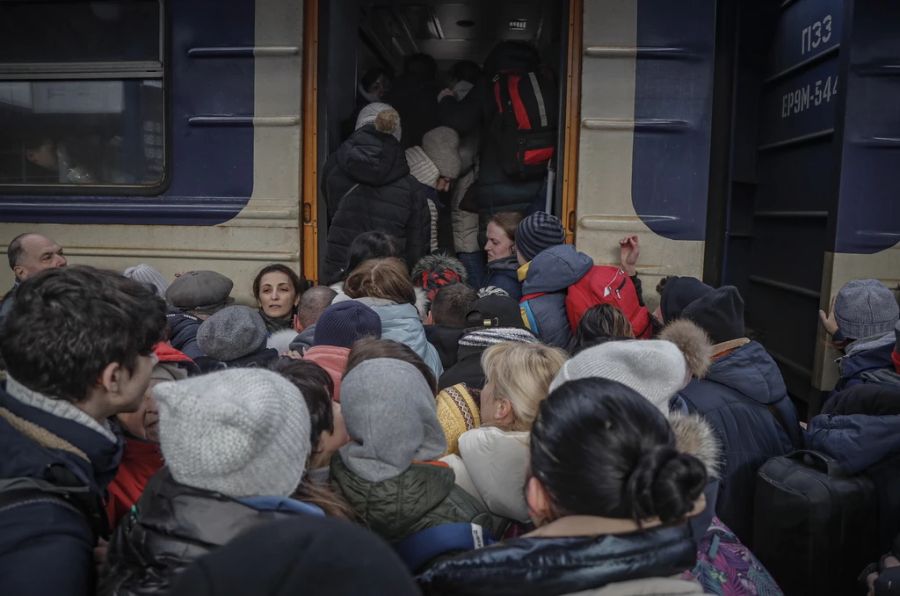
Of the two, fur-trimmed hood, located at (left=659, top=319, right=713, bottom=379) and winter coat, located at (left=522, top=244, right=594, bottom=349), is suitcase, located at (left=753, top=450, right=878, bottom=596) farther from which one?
winter coat, located at (left=522, top=244, right=594, bottom=349)

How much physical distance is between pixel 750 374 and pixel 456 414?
0.89 meters

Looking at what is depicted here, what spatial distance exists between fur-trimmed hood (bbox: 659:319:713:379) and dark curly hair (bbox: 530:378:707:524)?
91 cm

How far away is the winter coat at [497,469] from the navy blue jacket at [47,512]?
2.23 feet

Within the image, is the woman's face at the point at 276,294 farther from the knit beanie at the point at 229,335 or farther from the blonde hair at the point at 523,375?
the blonde hair at the point at 523,375

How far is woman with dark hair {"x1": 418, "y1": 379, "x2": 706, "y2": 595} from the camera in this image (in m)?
0.98

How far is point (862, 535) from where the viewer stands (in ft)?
6.04

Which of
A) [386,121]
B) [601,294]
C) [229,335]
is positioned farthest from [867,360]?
[386,121]

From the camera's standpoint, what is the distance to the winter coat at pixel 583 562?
3.21 feet

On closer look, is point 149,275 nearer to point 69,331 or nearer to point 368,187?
point 368,187

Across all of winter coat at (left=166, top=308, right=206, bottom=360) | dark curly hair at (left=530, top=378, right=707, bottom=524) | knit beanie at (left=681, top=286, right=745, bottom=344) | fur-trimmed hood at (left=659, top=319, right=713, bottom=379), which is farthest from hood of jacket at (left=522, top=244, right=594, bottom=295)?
dark curly hair at (left=530, top=378, right=707, bottom=524)

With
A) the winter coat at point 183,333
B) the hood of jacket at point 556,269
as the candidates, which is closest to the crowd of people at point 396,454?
the winter coat at point 183,333

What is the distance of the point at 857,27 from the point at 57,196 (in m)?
4.08

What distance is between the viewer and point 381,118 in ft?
11.9

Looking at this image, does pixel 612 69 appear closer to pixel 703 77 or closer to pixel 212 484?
pixel 703 77
